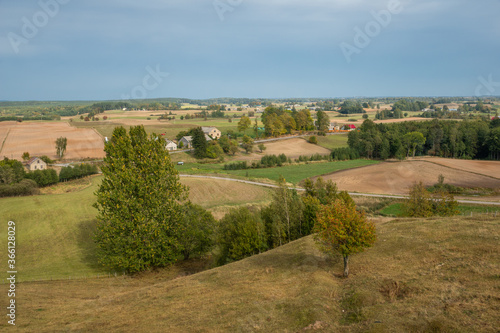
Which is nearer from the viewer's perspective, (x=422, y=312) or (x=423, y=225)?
(x=422, y=312)

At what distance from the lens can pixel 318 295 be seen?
17984mm

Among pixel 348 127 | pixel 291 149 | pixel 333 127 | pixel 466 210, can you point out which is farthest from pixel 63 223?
pixel 348 127

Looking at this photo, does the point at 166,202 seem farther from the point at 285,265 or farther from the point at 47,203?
the point at 47,203

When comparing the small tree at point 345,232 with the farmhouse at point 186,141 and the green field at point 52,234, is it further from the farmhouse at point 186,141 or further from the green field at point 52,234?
the farmhouse at point 186,141

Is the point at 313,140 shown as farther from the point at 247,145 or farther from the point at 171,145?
the point at 171,145

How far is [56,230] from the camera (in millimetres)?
39781

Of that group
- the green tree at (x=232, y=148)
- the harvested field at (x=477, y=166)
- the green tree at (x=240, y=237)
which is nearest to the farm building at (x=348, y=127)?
the green tree at (x=232, y=148)

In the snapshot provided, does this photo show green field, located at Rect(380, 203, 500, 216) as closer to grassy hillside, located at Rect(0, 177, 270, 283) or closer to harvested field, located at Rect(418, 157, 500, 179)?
grassy hillside, located at Rect(0, 177, 270, 283)

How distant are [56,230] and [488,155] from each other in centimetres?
10496

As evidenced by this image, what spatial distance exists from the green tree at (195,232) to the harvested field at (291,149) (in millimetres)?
63514

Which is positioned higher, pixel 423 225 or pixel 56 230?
pixel 423 225

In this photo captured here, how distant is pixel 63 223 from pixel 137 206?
19232 millimetres

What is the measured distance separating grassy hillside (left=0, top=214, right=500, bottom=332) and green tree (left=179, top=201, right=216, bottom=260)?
8.23 metres

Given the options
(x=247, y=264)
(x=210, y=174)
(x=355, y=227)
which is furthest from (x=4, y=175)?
(x=355, y=227)
